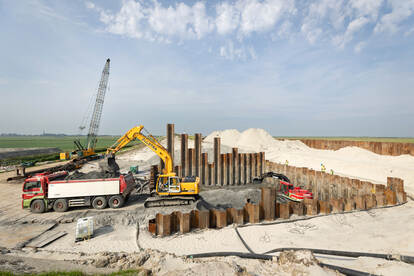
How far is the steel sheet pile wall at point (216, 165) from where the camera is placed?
623 inches

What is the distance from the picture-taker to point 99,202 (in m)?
11.0

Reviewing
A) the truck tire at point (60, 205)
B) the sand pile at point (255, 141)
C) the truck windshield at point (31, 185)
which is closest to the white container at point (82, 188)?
the truck tire at point (60, 205)

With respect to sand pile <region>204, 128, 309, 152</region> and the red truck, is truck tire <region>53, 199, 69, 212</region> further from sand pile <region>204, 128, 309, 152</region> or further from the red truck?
sand pile <region>204, 128, 309, 152</region>

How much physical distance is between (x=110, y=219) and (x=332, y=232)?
28.1 ft

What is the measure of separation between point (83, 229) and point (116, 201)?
12.7 ft

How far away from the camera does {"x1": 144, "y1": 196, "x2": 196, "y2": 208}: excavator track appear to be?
10758mm

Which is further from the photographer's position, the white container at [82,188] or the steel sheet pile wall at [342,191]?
the white container at [82,188]

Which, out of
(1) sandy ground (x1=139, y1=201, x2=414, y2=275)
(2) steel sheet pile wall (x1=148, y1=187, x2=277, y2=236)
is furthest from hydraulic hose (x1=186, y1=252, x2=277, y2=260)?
(2) steel sheet pile wall (x1=148, y1=187, x2=277, y2=236)

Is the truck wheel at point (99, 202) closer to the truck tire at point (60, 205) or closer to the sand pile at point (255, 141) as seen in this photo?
the truck tire at point (60, 205)

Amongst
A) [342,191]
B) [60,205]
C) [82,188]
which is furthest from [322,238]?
[60,205]

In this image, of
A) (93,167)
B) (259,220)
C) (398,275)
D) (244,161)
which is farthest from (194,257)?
(93,167)

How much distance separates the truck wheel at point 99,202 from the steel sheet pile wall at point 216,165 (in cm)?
470

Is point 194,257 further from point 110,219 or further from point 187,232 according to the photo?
point 110,219

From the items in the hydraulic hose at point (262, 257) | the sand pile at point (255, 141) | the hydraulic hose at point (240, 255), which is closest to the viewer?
the hydraulic hose at point (262, 257)
